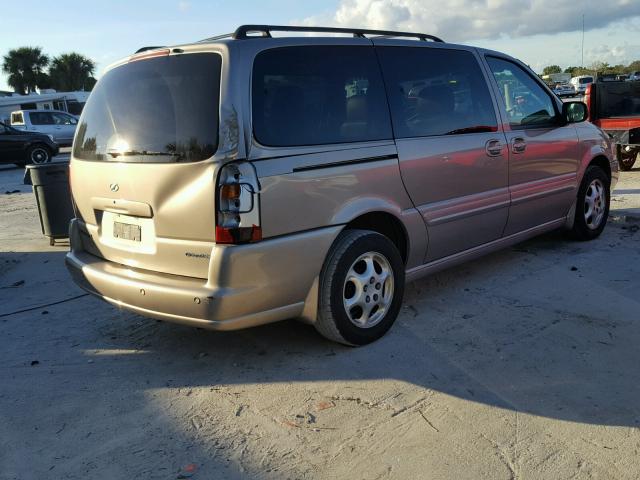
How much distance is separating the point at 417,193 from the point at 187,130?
5.45 ft

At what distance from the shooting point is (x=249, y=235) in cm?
311

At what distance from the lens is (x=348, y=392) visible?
3.24 metres

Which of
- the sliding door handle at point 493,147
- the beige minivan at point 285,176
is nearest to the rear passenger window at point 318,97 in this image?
the beige minivan at point 285,176

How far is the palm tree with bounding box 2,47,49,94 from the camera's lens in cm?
5897

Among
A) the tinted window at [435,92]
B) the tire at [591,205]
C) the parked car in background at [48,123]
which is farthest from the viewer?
the parked car in background at [48,123]

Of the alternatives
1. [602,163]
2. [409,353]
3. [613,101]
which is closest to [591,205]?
[602,163]

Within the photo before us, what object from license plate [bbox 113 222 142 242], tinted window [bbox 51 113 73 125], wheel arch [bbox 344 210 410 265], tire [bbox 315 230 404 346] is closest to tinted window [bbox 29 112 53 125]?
tinted window [bbox 51 113 73 125]

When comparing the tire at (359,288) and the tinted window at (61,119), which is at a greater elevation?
the tinted window at (61,119)

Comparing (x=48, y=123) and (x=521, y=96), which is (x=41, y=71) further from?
(x=521, y=96)

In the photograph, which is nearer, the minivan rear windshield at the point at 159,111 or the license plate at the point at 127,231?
the minivan rear windshield at the point at 159,111

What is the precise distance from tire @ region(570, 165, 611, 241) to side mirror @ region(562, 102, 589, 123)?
0.61m

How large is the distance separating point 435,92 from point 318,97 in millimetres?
1177

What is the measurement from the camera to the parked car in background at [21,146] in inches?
709

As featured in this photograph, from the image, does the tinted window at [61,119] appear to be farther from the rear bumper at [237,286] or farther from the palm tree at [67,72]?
the palm tree at [67,72]
